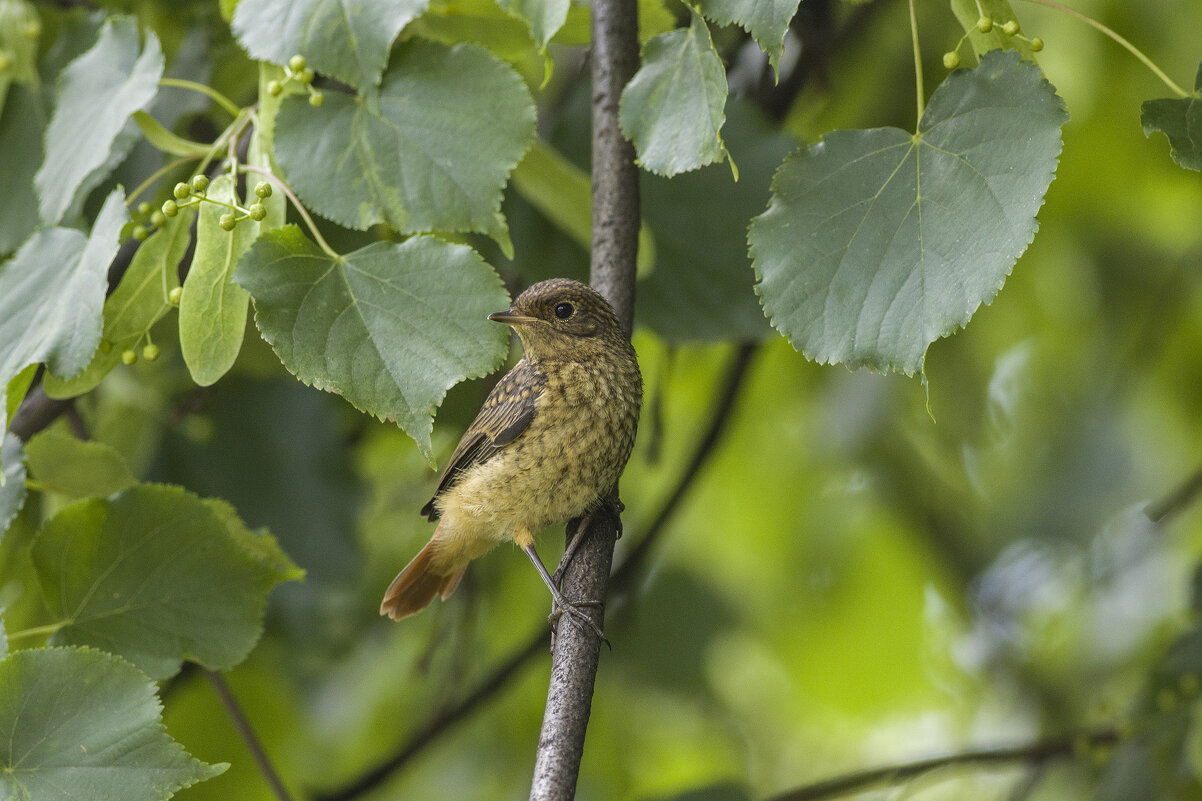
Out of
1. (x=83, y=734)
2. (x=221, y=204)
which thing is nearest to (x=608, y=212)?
(x=221, y=204)

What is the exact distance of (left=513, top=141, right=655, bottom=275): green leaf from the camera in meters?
2.21

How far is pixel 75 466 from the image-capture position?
202 centimetres

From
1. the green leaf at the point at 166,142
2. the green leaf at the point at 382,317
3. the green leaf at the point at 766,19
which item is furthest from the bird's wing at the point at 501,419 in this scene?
the green leaf at the point at 766,19

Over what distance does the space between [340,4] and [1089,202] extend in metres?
2.93

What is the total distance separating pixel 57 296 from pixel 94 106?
0.43 m

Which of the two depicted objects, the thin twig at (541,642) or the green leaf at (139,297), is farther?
the thin twig at (541,642)

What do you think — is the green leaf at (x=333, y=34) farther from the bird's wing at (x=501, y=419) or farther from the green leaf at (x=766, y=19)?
the bird's wing at (x=501, y=419)

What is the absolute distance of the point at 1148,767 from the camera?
2969mm

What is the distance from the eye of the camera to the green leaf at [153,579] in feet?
6.29

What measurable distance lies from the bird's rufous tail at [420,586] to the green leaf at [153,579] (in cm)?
60

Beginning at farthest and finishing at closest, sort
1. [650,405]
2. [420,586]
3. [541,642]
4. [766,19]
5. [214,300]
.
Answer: [650,405] < [541,642] < [420,586] < [214,300] < [766,19]

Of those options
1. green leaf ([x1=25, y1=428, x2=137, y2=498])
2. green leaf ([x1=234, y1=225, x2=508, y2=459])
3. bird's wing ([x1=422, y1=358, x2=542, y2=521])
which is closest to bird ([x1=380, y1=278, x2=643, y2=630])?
bird's wing ([x1=422, y1=358, x2=542, y2=521])

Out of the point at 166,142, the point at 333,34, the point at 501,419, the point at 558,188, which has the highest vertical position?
the point at 333,34

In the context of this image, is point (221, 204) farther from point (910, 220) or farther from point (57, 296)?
point (910, 220)
